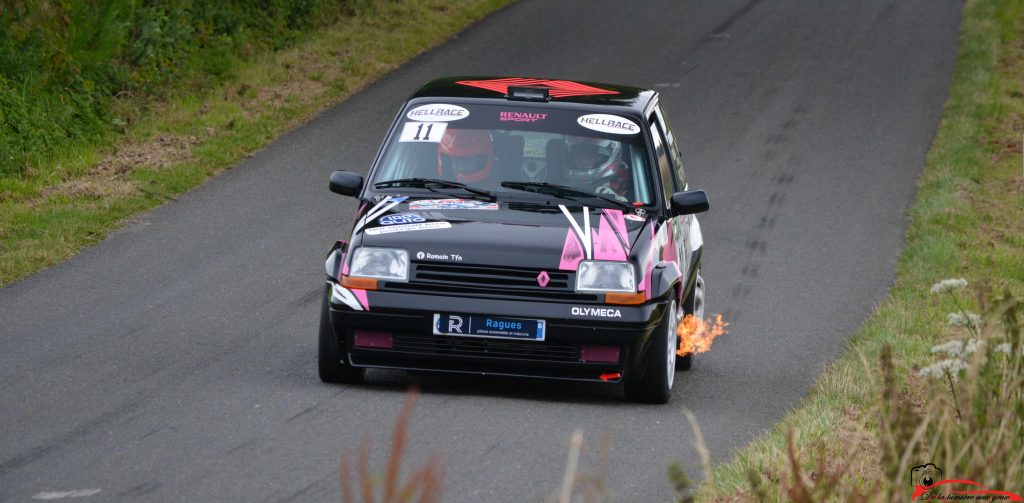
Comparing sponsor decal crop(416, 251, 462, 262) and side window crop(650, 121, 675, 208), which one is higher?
side window crop(650, 121, 675, 208)

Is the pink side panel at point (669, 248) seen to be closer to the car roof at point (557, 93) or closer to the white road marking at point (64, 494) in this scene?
the car roof at point (557, 93)

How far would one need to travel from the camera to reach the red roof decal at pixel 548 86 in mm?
9828

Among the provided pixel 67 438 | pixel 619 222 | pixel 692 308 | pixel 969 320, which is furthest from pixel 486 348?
pixel 969 320

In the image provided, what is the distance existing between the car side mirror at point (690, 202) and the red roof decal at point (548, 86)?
1.14m

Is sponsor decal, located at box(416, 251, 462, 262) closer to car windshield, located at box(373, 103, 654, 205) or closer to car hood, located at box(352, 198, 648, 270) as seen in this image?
car hood, located at box(352, 198, 648, 270)

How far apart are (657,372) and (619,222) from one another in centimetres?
89

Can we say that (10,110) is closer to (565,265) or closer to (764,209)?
(764,209)

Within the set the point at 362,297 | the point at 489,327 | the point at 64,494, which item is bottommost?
the point at 64,494

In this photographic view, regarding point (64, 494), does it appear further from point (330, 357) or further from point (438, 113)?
point (438, 113)

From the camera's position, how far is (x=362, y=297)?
26.7 ft

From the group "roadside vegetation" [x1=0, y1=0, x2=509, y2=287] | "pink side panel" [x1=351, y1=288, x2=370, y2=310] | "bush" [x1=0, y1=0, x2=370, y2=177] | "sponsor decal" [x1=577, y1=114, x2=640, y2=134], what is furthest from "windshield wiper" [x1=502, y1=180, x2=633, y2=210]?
"bush" [x1=0, y1=0, x2=370, y2=177]

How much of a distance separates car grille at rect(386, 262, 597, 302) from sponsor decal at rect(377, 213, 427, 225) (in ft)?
1.49

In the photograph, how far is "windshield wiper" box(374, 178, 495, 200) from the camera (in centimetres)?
900

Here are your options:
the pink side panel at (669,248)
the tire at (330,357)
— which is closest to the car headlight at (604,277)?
the pink side panel at (669,248)
